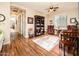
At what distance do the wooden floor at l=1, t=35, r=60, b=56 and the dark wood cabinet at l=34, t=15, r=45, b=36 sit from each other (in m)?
0.34

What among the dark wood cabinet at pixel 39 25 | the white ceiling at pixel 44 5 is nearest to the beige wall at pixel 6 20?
the white ceiling at pixel 44 5

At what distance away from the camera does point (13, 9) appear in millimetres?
2650

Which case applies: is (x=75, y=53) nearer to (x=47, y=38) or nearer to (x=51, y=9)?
(x=47, y=38)

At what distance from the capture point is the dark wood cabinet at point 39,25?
2.73m

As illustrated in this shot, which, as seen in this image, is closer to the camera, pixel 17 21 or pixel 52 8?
pixel 52 8

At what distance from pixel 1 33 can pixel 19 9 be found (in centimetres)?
69

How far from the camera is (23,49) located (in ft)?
8.91

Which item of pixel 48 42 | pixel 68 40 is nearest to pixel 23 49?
pixel 48 42

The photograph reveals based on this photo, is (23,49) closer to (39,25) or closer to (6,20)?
(39,25)

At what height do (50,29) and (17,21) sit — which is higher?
(17,21)

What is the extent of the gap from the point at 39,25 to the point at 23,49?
671mm

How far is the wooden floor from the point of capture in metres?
2.64

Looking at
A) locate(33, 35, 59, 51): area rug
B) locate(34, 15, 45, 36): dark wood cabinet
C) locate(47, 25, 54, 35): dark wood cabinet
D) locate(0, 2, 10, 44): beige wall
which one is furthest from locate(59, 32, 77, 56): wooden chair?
locate(0, 2, 10, 44): beige wall

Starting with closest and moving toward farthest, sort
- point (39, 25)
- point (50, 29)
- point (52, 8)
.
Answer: point (52, 8) → point (50, 29) → point (39, 25)
